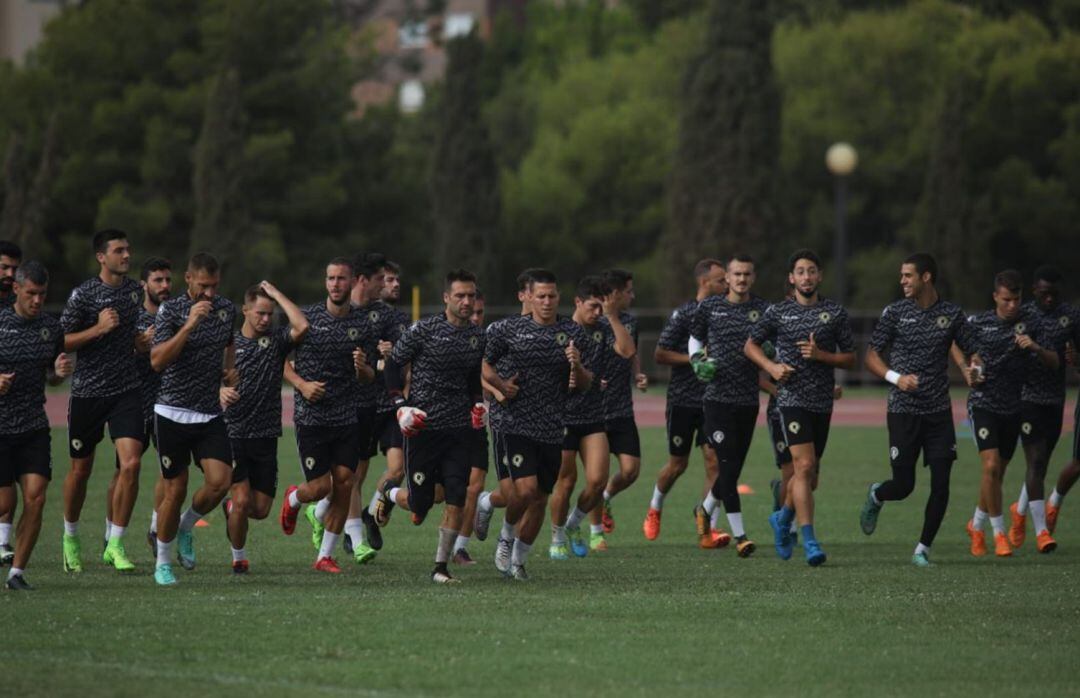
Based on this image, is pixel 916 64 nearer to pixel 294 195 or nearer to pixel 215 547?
pixel 294 195

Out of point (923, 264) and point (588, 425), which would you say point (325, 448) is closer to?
point (588, 425)

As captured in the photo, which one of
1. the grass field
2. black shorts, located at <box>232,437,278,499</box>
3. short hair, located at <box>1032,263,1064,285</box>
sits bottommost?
the grass field

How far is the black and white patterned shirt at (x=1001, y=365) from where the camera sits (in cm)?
1552

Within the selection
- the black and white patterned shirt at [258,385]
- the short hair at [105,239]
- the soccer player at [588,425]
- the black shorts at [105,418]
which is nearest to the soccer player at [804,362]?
the soccer player at [588,425]

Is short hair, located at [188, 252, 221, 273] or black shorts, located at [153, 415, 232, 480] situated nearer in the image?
black shorts, located at [153, 415, 232, 480]

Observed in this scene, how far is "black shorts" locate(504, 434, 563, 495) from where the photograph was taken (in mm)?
12992

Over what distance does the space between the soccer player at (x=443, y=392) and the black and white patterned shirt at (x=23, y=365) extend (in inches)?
91.2

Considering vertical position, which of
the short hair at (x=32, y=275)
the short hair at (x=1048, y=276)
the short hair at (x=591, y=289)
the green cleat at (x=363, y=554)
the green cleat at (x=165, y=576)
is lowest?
the green cleat at (x=165, y=576)

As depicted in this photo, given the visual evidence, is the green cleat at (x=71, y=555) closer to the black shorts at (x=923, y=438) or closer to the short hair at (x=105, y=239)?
the short hair at (x=105, y=239)

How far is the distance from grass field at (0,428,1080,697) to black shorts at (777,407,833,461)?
94 cm

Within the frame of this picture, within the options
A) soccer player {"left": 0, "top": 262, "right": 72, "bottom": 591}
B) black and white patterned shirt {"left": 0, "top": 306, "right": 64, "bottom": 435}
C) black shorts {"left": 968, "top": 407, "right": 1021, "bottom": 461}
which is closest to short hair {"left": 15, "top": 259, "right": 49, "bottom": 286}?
soccer player {"left": 0, "top": 262, "right": 72, "bottom": 591}

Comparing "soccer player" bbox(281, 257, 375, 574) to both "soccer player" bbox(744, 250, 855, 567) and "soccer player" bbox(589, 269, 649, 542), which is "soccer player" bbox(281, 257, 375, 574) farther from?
"soccer player" bbox(744, 250, 855, 567)

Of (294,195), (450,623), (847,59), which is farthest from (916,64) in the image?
(450,623)

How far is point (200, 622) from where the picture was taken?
10.9 meters
